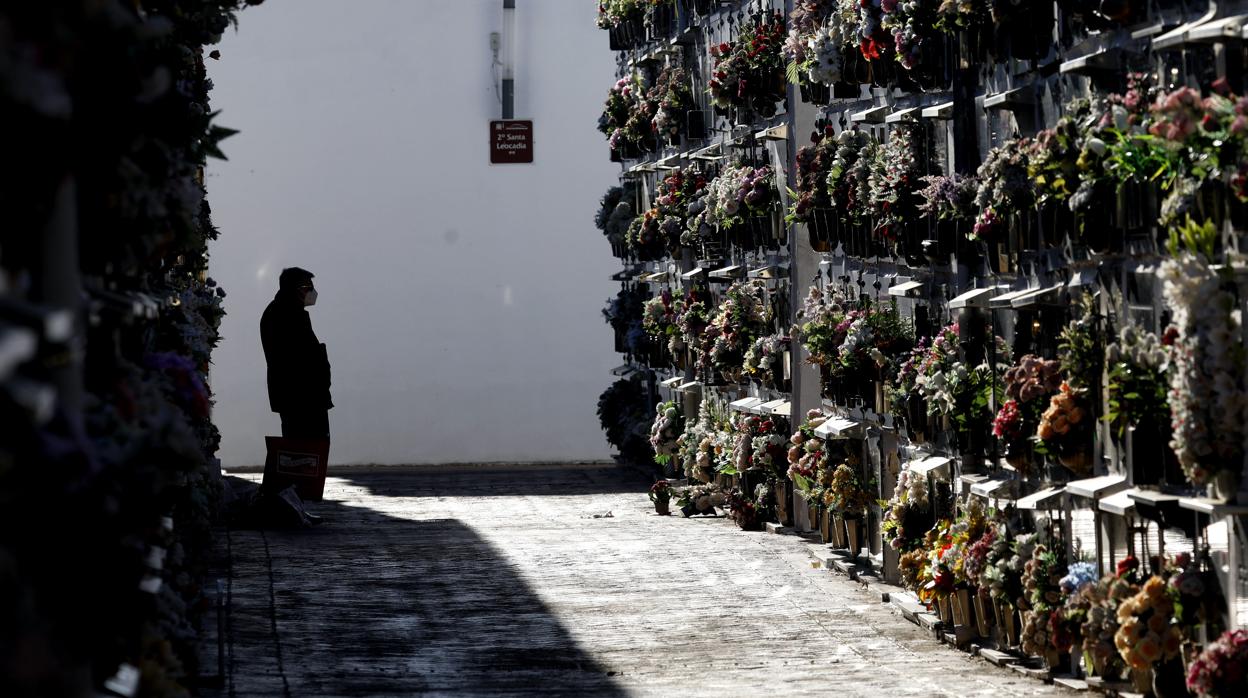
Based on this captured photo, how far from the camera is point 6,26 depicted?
369cm

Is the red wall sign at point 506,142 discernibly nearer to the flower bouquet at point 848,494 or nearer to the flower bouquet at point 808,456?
the flower bouquet at point 808,456

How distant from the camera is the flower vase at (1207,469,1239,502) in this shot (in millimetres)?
8102

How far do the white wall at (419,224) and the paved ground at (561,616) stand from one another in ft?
24.7

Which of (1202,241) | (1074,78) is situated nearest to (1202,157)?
(1202,241)

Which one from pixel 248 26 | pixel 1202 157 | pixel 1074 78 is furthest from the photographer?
pixel 248 26

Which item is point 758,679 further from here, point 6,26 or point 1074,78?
point 6,26

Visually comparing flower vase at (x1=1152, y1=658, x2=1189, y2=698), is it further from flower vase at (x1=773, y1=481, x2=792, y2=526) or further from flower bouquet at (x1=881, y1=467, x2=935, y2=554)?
flower vase at (x1=773, y1=481, x2=792, y2=526)

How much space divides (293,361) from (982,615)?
9056 millimetres

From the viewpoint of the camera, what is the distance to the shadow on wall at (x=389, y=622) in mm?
10547

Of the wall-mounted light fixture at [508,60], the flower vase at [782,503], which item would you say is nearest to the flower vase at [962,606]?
the flower vase at [782,503]

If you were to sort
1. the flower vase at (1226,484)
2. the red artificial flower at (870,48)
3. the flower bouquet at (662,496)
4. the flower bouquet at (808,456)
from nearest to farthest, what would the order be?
the flower vase at (1226,484) → the red artificial flower at (870,48) → the flower bouquet at (808,456) → the flower bouquet at (662,496)

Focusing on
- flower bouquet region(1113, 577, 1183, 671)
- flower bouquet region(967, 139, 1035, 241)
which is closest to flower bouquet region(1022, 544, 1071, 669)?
flower bouquet region(1113, 577, 1183, 671)

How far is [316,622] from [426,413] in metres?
14.3

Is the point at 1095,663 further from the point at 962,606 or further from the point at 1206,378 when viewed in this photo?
the point at 962,606
